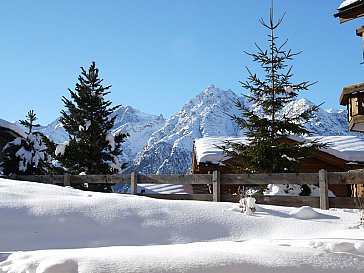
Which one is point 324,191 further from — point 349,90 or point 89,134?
point 89,134

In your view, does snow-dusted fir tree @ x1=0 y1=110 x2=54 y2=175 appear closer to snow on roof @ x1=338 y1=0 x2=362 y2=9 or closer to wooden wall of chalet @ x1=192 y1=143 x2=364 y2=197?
wooden wall of chalet @ x1=192 y1=143 x2=364 y2=197

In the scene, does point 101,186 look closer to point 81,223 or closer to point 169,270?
point 81,223

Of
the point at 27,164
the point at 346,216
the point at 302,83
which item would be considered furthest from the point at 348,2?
the point at 27,164

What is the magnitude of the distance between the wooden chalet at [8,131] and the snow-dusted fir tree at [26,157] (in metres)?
2.02

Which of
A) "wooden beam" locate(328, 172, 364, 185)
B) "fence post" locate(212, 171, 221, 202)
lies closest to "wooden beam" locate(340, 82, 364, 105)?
"wooden beam" locate(328, 172, 364, 185)

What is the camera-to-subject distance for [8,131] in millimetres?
22484

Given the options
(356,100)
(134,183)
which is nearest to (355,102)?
(356,100)

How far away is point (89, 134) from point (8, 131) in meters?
5.24

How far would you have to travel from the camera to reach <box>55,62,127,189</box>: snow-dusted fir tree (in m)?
19.8

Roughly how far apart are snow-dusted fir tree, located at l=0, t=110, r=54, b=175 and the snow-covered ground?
11.1 metres

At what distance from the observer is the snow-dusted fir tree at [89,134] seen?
19.8 meters

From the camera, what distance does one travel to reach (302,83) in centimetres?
1334

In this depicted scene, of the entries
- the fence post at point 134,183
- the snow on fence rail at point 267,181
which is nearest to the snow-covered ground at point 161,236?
the snow on fence rail at point 267,181

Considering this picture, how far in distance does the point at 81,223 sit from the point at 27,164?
14.3 metres
